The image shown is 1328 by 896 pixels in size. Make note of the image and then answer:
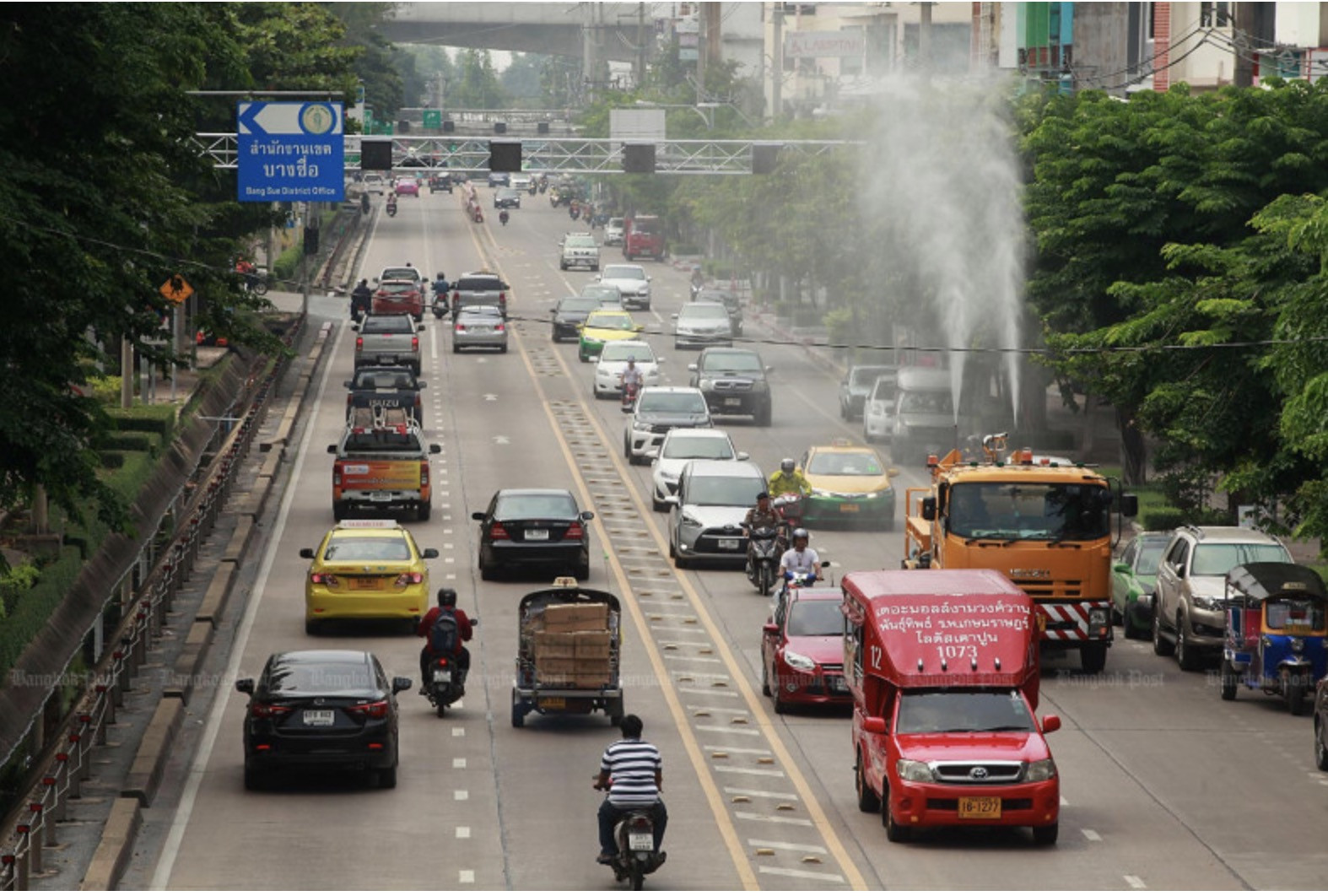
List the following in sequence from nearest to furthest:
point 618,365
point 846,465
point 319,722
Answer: point 319,722, point 846,465, point 618,365

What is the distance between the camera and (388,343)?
2810 inches

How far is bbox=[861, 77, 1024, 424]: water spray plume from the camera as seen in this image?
201 feet

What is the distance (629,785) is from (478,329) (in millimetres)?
57949

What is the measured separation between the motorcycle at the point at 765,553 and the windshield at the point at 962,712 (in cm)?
1646

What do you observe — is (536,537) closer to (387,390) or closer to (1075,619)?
(1075,619)

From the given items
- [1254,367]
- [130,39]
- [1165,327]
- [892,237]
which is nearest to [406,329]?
[892,237]

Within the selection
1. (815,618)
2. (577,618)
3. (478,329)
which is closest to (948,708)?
(577,618)

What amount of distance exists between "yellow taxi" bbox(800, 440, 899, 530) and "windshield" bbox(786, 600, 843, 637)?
16.8 metres

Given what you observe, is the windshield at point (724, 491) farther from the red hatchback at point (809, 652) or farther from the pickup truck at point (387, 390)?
the pickup truck at point (387, 390)

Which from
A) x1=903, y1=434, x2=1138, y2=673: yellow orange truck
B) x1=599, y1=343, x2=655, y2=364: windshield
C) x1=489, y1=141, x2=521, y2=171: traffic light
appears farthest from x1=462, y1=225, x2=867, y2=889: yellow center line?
x1=489, y1=141, x2=521, y2=171: traffic light

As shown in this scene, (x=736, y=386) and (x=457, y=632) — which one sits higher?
(x=736, y=386)

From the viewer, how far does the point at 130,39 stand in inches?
1118

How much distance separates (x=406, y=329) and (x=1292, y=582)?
42556mm

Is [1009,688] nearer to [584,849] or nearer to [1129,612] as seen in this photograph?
[584,849]
